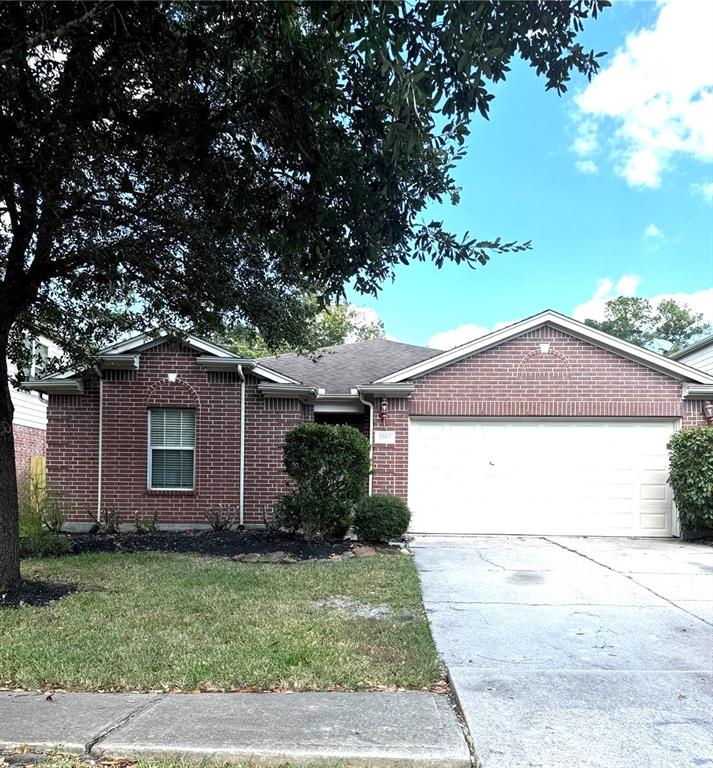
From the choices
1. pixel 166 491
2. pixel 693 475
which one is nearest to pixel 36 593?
pixel 166 491

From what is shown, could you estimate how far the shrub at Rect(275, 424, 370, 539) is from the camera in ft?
31.5

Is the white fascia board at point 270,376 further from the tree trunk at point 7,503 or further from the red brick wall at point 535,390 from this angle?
the tree trunk at point 7,503

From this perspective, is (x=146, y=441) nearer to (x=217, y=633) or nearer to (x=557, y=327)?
(x=217, y=633)

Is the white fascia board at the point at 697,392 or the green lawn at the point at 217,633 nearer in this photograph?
the green lawn at the point at 217,633

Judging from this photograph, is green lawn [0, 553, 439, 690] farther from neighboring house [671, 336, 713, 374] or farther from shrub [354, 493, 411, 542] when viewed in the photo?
neighboring house [671, 336, 713, 374]

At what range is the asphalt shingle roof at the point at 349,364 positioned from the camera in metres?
13.9

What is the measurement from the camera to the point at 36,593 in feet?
20.9

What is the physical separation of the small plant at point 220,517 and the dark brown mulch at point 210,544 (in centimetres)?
18

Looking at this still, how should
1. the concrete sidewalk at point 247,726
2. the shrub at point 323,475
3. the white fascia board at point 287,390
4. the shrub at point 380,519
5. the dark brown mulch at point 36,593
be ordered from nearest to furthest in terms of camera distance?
the concrete sidewalk at point 247,726, the dark brown mulch at point 36,593, the shrub at point 323,475, the shrub at point 380,519, the white fascia board at point 287,390

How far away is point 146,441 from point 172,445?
49cm

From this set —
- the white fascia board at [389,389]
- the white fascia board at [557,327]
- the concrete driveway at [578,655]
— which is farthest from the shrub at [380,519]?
the white fascia board at [557,327]

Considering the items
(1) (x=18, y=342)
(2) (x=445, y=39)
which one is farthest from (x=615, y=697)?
(1) (x=18, y=342)

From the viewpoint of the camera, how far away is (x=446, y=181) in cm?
570

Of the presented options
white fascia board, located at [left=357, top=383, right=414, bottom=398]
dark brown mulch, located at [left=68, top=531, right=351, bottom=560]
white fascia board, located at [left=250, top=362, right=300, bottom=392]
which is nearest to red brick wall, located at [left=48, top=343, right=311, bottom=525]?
white fascia board, located at [left=250, top=362, right=300, bottom=392]
